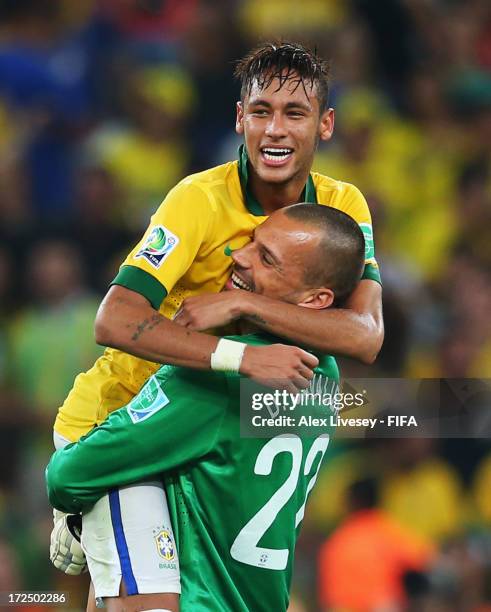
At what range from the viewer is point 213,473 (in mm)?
3068

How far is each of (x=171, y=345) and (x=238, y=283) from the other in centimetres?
38

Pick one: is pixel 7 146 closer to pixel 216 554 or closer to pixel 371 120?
pixel 371 120

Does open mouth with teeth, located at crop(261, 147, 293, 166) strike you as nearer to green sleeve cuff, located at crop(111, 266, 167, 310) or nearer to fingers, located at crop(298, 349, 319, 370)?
green sleeve cuff, located at crop(111, 266, 167, 310)

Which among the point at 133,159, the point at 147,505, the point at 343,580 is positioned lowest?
the point at 343,580

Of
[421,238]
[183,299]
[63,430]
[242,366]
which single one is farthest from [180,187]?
[421,238]

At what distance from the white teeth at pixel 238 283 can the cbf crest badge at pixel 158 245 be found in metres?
0.21

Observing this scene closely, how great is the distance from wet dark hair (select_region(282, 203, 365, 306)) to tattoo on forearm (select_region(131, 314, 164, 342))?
0.44 m

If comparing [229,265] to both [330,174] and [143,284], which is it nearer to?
[143,284]

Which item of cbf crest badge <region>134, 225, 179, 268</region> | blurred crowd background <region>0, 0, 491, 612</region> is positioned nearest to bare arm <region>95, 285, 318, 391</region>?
cbf crest badge <region>134, 225, 179, 268</region>

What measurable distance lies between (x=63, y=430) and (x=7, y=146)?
400 centimetres

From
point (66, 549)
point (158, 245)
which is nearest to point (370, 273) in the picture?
point (158, 245)

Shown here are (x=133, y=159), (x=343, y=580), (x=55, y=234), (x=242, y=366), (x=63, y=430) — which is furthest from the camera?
(x=133, y=159)

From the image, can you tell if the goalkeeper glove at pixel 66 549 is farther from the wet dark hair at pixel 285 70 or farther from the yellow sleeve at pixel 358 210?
the wet dark hair at pixel 285 70

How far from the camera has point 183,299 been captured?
11.8ft
